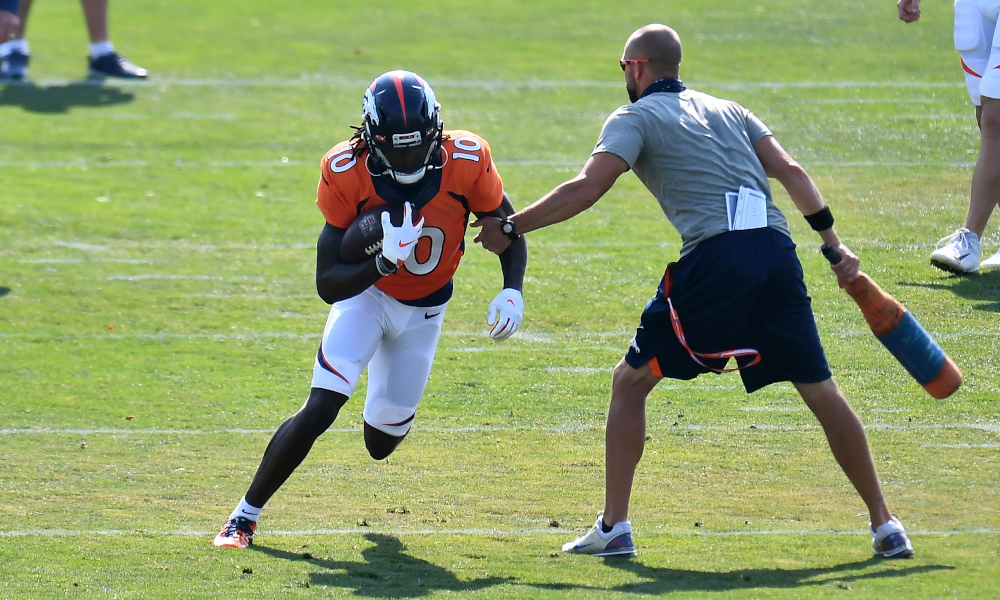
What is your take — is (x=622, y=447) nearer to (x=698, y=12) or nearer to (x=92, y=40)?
(x=92, y=40)

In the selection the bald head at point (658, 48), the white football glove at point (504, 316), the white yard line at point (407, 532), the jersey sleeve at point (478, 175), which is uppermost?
the bald head at point (658, 48)

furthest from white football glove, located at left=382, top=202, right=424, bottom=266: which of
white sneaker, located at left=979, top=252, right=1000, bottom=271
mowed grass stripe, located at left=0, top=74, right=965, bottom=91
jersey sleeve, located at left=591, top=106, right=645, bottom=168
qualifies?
mowed grass stripe, located at left=0, top=74, right=965, bottom=91

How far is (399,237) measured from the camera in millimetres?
4578

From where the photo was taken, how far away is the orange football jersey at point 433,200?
4.90m

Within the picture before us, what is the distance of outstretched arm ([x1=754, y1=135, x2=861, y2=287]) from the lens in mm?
4418

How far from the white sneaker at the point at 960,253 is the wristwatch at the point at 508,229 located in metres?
3.70

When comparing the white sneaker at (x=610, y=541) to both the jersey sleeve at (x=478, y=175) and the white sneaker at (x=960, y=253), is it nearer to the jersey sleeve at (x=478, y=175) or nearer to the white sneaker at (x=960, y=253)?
the jersey sleeve at (x=478, y=175)

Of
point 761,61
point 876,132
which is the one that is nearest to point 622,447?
point 876,132

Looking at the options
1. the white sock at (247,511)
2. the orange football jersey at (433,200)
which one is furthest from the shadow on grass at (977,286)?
the white sock at (247,511)

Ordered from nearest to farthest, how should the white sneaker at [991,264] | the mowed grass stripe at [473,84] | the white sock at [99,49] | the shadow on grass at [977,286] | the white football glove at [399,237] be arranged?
1. the white football glove at [399,237]
2. the shadow on grass at [977,286]
3. the white sneaker at [991,264]
4. the mowed grass stripe at [473,84]
5. the white sock at [99,49]

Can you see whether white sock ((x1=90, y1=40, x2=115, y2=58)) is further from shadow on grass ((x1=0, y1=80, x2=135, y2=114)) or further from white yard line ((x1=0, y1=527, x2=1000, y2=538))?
white yard line ((x1=0, y1=527, x2=1000, y2=538))

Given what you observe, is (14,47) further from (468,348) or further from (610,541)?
(610,541)

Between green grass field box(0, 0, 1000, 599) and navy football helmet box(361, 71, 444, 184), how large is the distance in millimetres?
1398

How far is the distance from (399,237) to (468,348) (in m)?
2.69
